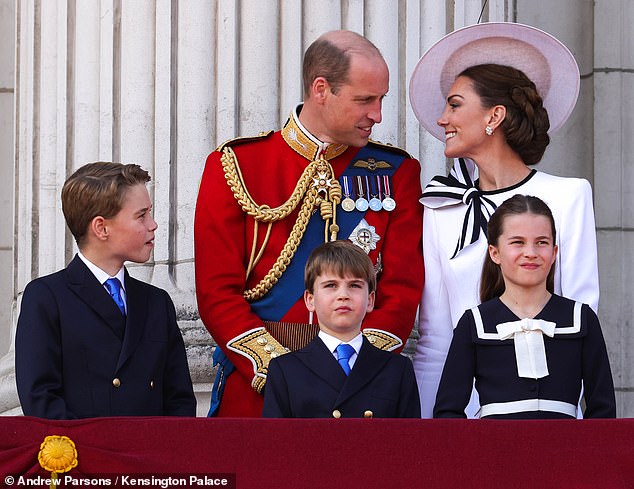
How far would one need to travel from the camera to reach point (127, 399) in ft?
13.5

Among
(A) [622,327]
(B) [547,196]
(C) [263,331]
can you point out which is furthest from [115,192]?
(A) [622,327]

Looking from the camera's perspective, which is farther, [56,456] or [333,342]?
[333,342]

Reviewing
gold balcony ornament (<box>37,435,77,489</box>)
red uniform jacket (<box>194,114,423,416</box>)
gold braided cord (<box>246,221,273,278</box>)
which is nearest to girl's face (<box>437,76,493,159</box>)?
red uniform jacket (<box>194,114,423,416</box>)

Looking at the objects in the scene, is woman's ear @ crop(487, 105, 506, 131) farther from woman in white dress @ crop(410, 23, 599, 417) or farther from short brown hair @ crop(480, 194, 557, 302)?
short brown hair @ crop(480, 194, 557, 302)

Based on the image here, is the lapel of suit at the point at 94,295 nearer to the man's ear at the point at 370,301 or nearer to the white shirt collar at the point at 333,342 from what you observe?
the white shirt collar at the point at 333,342

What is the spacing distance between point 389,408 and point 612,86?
3038 millimetres

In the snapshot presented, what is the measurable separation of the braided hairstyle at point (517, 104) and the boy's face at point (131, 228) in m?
1.14

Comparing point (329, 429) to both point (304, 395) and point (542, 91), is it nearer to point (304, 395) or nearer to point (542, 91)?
point (304, 395)

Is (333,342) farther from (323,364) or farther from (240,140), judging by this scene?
(240,140)

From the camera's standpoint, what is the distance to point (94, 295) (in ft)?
13.7

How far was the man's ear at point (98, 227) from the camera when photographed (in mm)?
4281

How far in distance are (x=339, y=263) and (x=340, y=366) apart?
280 millimetres

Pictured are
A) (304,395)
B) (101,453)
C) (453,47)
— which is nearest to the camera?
(101,453)

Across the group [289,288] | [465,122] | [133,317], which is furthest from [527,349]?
[133,317]
